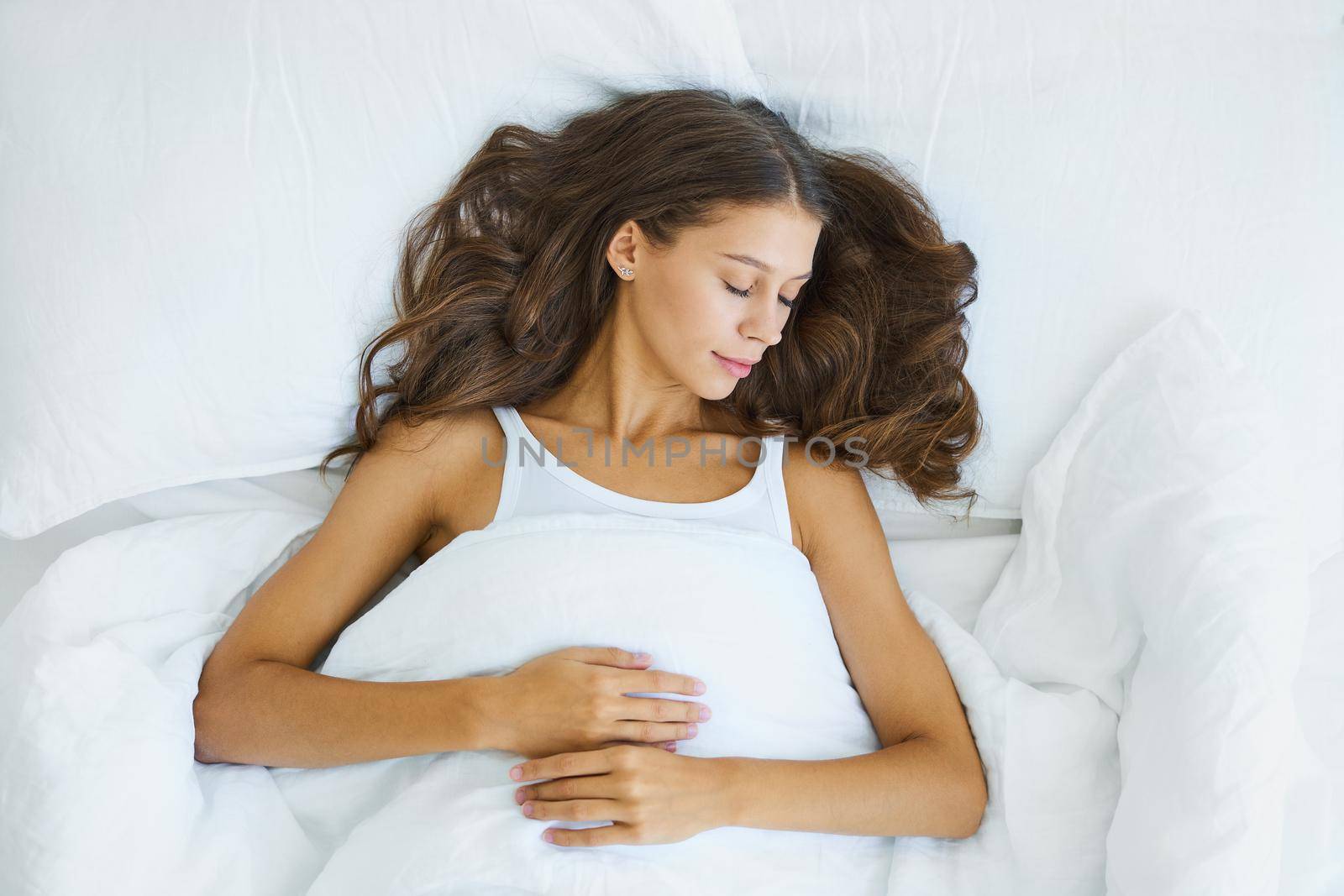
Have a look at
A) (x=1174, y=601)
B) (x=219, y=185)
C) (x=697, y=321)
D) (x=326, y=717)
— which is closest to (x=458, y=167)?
(x=219, y=185)

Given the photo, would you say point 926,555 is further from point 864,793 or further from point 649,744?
point 649,744

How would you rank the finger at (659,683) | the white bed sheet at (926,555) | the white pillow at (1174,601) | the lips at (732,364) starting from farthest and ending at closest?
1. the lips at (732,364)
2. the white bed sheet at (926,555)
3. the finger at (659,683)
4. the white pillow at (1174,601)

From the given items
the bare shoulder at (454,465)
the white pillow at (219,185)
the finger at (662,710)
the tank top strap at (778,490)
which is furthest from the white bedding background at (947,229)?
the finger at (662,710)

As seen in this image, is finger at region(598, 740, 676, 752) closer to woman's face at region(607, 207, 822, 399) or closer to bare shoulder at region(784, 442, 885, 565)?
bare shoulder at region(784, 442, 885, 565)

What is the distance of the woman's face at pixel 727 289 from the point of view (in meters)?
1.38

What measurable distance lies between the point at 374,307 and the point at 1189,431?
1.13 metres

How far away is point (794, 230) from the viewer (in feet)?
4.63

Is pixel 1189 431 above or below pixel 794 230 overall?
below

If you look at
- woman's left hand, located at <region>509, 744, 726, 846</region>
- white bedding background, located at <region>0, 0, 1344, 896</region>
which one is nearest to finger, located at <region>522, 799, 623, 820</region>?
woman's left hand, located at <region>509, 744, 726, 846</region>

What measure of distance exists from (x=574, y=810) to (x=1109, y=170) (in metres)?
1.11

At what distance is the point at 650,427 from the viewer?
5.13ft

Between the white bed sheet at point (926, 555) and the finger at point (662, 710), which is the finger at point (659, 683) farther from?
the white bed sheet at point (926, 555)

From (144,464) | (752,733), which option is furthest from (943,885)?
(144,464)

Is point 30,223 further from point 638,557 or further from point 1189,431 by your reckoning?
point 1189,431
